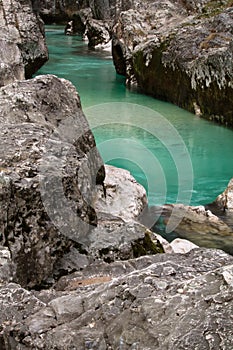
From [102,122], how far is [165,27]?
7749mm

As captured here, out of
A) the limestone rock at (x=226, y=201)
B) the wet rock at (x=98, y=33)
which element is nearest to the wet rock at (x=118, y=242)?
the limestone rock at (x=226, y=201)

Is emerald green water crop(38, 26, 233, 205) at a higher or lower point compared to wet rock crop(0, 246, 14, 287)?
lower

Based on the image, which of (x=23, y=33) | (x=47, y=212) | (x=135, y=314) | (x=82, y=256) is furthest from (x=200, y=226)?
(x=23, y=33)

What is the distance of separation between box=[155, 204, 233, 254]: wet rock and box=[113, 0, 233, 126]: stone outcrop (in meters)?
7.21

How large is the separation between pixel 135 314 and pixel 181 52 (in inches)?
691

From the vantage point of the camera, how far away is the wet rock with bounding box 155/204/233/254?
29.4 ft

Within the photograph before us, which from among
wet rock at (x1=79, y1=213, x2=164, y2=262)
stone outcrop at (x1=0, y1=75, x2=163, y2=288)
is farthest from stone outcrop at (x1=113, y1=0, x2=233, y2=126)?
wet rock at (x1=79, y1=213, x2=164, y2=262)

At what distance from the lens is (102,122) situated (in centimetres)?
1662

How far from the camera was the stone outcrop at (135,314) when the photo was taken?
267cm

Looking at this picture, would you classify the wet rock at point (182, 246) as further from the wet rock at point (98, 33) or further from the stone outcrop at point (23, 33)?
the wet rock at point (98, 33)

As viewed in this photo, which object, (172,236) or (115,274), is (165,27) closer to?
(172,236)

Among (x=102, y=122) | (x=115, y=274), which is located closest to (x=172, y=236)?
(x=115, y=274)

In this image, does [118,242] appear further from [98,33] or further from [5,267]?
[98,33]

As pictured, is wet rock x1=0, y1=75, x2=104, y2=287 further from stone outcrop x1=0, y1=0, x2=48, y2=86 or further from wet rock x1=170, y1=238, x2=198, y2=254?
stone outcrop x1=0, y1=0, x2=48, y2=86
